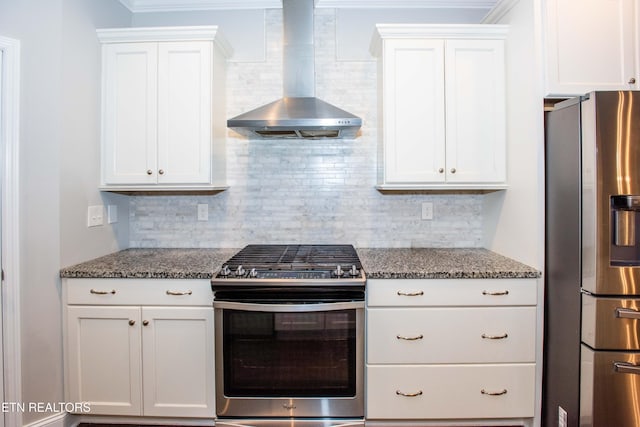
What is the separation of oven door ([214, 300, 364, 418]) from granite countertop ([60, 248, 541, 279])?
10.2 inches

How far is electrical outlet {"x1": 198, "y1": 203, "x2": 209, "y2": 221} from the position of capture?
2617 millimetres

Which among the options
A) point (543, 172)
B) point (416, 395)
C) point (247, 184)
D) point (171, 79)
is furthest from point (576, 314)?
point (171, 79)

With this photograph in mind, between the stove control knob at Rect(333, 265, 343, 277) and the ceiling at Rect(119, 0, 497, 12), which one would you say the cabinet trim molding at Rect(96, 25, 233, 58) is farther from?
the stove control knob at Rect(333, 265, 343, 277)

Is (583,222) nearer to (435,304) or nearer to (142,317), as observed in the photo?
(435,304)

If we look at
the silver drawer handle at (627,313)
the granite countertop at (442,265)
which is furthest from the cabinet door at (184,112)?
the silver drawer handle at (627,313)

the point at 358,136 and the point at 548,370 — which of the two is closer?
the point at 548,370

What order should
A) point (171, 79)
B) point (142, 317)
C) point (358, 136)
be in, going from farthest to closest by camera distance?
point (358, 136) < point (171, 79) < point (142, 317)

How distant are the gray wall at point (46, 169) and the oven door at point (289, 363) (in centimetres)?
93

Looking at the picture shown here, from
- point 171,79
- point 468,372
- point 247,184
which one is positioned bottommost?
point 468,372

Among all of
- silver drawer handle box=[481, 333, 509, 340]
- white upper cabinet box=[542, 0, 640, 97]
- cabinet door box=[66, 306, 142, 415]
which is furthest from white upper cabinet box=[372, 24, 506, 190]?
cabinet door box=[66, 306, 142, 415]

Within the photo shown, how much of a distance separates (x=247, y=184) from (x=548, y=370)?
2.17 metres

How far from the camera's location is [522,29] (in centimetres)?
202

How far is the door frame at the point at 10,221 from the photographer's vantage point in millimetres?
1772

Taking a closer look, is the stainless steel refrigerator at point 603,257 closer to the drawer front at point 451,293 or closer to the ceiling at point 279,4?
the drawer front at point 451,293
